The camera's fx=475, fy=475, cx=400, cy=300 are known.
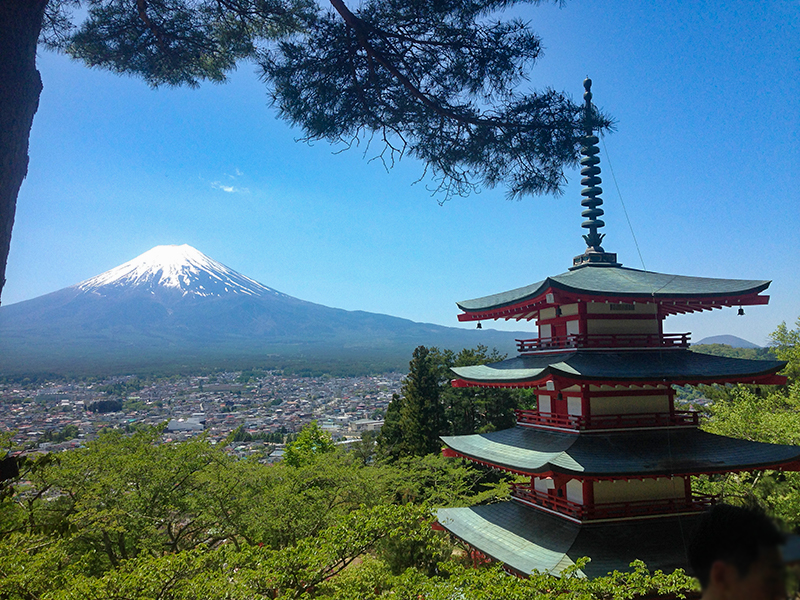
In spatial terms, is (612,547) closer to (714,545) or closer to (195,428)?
(714,545)

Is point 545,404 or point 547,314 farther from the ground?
point 547,314

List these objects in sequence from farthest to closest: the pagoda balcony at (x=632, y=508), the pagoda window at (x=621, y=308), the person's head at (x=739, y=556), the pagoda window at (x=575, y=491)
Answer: the pagoda window at (x=621, y=308) < the pagoda window at (x=575, y=491) < the pagoda balcony at (x=632, y=508) < the person's head at (x=739, y=556)

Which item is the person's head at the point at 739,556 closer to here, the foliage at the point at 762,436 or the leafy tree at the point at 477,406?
the foliage at the point at 762,436

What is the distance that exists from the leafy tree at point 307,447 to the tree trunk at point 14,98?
1945 centimetres

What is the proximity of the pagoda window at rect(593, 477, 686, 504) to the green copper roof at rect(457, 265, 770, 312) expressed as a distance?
3.13m

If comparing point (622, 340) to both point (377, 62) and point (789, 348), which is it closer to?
point (377, 62)

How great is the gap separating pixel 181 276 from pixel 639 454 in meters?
148

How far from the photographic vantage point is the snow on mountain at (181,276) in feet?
424

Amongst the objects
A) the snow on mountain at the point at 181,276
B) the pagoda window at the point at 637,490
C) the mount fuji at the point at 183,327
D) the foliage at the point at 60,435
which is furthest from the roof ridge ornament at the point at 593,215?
the snow on mountain at the point at 181,276

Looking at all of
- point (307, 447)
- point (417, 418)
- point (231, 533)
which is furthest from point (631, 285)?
point (307, 447)

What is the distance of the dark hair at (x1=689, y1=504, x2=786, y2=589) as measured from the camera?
65 cm

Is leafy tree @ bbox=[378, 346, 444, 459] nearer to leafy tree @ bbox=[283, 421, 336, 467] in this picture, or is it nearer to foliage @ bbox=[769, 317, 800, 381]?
leafy tree @ bbox=[283, 421, 336, 467]

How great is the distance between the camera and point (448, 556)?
12.9 meters

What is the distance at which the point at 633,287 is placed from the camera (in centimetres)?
845
